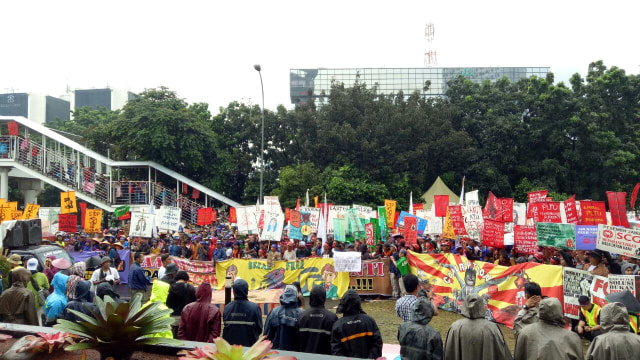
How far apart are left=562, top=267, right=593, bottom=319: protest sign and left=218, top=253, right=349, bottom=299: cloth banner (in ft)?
19.1

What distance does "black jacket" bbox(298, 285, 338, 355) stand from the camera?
5676 millimetres

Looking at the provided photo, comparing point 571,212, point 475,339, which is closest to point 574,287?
point 571,212

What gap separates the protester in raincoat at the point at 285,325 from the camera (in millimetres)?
5969

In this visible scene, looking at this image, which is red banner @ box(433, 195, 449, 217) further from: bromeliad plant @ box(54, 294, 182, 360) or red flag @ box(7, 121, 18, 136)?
red flag @ box(7, 121, 18, 136)

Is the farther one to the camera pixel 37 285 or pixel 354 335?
pixel 37 285

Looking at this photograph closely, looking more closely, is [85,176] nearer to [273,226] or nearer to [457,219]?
[273,226]

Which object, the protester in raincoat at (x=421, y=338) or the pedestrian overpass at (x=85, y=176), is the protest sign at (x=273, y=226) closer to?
the protester in raincoat at (x=421, y=338)

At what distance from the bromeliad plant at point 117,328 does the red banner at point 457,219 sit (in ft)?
44.0

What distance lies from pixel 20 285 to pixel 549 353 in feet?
21.8

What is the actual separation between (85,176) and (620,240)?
2950 centimetres

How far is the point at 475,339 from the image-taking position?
4656 millimetres

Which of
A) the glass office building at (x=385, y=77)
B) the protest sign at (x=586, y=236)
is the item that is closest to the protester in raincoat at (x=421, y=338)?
the protest sign at (x=586, y=236)

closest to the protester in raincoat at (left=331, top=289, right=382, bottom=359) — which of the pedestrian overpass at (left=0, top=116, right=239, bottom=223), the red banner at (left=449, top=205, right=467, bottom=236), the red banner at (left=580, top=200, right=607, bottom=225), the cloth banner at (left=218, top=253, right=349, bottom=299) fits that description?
the cloth banner at (left=218, top=253, right=349, bottom=299)

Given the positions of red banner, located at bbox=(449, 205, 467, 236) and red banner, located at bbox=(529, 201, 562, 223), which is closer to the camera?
red banner, located at bbox=(529, 201, 562, 223)
